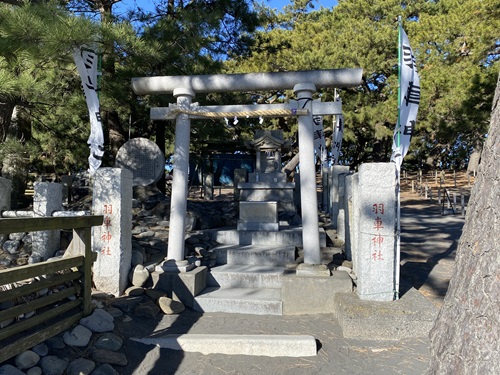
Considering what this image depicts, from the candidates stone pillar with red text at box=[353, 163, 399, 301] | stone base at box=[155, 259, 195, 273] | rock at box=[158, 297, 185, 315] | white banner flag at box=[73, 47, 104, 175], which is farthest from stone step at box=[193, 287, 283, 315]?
white banner flag at box=[73, 47, 104, 175]

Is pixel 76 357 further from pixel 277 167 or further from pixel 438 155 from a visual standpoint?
pixel 438 155

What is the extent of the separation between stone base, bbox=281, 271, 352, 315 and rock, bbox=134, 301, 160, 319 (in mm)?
1603

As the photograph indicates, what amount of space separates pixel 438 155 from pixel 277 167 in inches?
998

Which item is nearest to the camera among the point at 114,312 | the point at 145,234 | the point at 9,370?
the point at 9,370

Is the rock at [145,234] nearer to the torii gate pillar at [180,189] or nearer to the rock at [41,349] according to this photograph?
the torii gate pillar at [180,189]

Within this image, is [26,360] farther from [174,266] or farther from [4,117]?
[4,117]

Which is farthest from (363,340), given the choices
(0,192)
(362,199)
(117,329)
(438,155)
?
(438,155)

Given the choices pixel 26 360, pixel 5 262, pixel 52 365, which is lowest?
pixel 52 365

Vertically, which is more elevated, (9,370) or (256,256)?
(256,256)

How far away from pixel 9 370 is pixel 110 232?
2.21 m

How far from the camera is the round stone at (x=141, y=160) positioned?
332 inches

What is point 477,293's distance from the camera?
1.62 meters

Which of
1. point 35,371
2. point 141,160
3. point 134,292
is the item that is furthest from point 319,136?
point 35,371

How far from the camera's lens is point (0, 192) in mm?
5062
